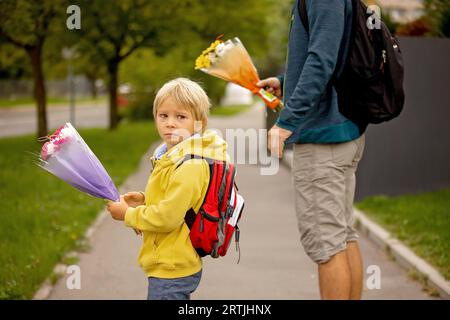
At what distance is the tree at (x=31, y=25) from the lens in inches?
398

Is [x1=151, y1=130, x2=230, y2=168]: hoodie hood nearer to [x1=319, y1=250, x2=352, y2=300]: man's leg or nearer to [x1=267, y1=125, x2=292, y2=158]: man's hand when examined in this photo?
[x1=267, y1=125, x2=292, y2=158]: man's hand

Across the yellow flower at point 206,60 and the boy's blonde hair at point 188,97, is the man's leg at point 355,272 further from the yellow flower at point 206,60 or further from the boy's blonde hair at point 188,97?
the yellow flower at point 206,60

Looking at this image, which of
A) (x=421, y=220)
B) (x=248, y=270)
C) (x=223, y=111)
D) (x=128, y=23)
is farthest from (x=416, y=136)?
(x=223, y=111)

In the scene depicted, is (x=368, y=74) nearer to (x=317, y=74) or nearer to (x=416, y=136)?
(x=317, y=74)

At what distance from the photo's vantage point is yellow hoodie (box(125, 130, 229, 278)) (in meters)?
3.05

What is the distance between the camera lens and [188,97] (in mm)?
3225

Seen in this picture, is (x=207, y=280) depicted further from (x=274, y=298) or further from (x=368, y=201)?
(x=368, y=201)

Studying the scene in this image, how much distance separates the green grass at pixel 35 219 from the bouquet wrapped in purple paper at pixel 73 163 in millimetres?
1157

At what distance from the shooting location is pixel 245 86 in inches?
162

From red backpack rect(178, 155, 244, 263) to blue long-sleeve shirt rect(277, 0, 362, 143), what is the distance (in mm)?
431

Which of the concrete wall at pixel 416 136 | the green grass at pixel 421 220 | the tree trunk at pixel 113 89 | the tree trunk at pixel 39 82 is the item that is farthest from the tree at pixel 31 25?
the green grass at pixel 421 220

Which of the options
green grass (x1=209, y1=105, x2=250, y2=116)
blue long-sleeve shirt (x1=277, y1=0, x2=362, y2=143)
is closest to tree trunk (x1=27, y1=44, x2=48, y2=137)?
blue long-sleeve shirt (x1=277, y1=0, x2=362, y2=143)

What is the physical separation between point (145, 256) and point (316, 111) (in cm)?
112

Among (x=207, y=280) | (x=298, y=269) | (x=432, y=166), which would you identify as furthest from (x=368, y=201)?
(x=207, y=280)
